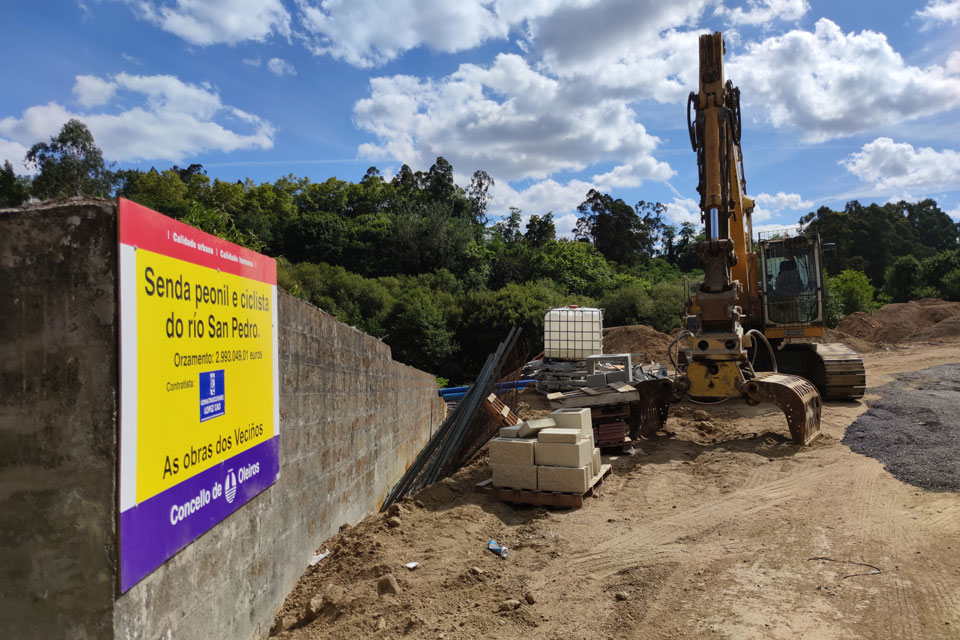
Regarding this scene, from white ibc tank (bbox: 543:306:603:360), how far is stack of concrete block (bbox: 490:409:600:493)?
28.4 ft

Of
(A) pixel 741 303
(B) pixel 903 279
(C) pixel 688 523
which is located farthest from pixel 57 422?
(B) pixel 903 279

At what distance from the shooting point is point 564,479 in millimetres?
6680

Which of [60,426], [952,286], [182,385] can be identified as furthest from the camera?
[952,286]

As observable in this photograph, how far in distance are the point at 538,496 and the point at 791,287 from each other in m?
9.64

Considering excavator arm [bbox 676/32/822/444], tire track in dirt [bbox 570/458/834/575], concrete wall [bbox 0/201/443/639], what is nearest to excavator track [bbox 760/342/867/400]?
excavator arm [bbox 676/32/822/444]

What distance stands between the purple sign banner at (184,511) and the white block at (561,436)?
3.69 m

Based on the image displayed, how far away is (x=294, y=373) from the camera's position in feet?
14.8

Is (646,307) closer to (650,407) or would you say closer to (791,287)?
(791,287)

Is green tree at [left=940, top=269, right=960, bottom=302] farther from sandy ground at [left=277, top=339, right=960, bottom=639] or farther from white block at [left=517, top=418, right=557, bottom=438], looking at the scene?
white block at [left=517, top=418, right=557, bottom=438]

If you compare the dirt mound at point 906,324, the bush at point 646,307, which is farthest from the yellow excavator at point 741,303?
the dirt mound at point 906,324

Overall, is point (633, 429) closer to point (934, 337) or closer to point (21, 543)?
point (21, 543)

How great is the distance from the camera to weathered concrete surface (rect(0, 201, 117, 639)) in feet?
7.70

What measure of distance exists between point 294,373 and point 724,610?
11.2 feet

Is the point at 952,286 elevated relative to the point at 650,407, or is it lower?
elevated
